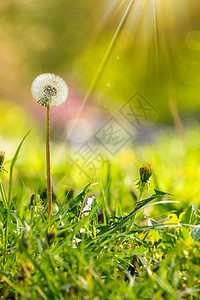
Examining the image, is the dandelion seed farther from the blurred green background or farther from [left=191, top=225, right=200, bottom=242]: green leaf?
the blurred green background

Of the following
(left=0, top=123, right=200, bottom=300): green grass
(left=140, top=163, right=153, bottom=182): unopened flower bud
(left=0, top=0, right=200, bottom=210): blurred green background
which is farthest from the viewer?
(left=0, top=0, right=200, bottom=210): blurred green background

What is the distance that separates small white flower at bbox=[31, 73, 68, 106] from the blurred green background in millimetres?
1609

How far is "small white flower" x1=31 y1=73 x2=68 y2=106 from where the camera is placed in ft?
3.40

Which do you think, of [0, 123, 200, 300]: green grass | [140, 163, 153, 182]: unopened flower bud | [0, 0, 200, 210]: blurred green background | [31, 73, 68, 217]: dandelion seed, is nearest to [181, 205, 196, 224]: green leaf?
[0, 123, 200, 300]: green grass

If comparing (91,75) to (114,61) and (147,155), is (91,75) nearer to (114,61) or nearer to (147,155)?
(114,61)

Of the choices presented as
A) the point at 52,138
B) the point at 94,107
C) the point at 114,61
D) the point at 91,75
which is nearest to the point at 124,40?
the point at 114,61

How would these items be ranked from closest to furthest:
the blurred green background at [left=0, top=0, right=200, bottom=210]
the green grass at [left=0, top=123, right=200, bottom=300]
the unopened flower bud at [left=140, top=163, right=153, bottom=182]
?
the green grass at [left=0, top=123, right=200, bottom=300] → the unopened flower bud at [left=140, top=163, right=153, bottom=182] → the blurred green background at [left=0, top=0, right=200, bottom=210]

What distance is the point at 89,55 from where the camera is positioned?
454 cm

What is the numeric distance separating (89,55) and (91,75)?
0.23 metres

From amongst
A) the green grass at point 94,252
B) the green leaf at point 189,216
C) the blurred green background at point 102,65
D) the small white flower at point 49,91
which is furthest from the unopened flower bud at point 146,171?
the blurred green background at point 102,65

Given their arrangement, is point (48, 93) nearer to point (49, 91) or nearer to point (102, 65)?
point (49, 91)

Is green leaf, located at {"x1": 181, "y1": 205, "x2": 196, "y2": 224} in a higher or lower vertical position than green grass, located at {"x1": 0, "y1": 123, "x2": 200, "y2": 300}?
higher

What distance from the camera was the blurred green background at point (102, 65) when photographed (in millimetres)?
3773

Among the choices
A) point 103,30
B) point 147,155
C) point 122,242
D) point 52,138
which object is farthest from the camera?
point 103,30
